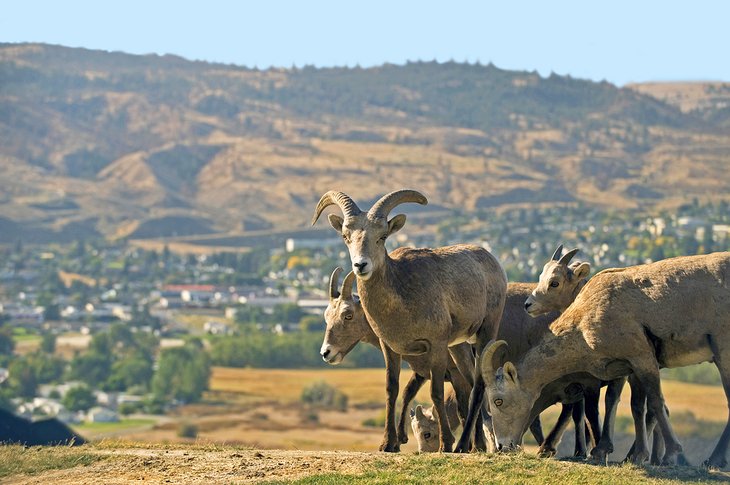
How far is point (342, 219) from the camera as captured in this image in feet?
73.7

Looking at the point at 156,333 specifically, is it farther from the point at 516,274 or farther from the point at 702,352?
the point at 702,352

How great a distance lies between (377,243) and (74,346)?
6876 inches

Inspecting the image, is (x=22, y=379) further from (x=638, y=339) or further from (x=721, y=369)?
(x=721, y=369)

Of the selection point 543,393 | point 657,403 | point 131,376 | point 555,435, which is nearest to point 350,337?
point 543,393

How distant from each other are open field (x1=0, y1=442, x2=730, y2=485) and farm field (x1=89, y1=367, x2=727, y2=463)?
59602 millimetres

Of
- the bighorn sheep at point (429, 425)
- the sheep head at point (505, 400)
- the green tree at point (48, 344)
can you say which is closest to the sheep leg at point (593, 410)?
the sheep head at point (505, 400)

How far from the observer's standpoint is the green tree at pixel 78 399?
151337 millimetres

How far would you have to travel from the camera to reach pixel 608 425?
22.1 meters

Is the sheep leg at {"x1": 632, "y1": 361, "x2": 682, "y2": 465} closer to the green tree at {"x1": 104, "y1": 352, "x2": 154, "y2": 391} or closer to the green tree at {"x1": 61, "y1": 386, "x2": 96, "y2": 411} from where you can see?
the green tree at {"x1": 61, "y1": 386, "x2": 96, "y2": 411}

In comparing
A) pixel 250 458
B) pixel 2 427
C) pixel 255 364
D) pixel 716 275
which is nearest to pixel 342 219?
pixel 250 458

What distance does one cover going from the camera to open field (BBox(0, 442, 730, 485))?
20.1 m

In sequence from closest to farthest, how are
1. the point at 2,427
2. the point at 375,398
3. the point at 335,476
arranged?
the point at 335,476, the point at 2,427, the point at 375,398

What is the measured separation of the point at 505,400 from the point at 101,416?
127 metres

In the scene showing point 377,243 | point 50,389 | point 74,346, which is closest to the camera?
point 377,243
